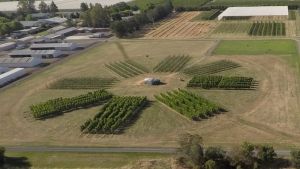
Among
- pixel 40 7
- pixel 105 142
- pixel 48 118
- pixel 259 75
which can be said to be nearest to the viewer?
pixel 105 142

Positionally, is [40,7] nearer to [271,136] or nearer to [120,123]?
[120,123]

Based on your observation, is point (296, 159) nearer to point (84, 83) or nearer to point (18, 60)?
point (84, 83)

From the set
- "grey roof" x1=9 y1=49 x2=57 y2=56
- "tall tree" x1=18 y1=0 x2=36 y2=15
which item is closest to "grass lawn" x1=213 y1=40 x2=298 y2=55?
"grey roof" x1=9 y1=49 x2=57 y2=56

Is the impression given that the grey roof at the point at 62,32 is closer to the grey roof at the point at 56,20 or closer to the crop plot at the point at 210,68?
the grey roof at the point at 56,20

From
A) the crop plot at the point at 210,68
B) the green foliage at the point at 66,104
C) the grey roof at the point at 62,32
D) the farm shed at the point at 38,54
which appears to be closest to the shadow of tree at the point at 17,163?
the green foliage at the point at 66,104

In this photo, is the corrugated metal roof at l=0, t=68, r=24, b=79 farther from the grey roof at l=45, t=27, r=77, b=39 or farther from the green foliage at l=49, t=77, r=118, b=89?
the grey roof at l=45, t=27, r=77, b=39

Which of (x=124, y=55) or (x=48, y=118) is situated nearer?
(x=48, y=118)

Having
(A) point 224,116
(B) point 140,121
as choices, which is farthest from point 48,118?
(A) point 224,116
